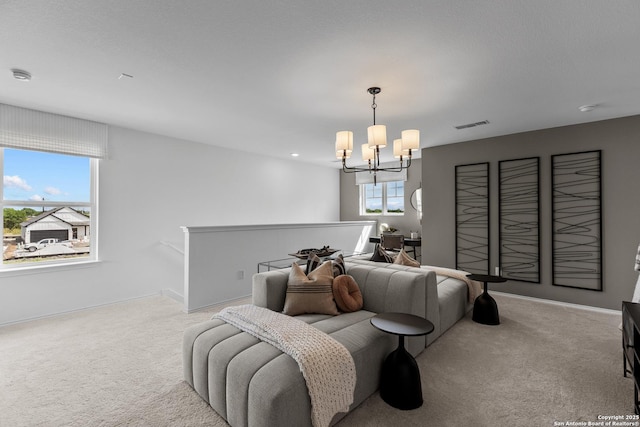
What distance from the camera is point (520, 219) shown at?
443 centimetres

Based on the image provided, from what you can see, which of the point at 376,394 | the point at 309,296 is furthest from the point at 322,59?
the point at 376,394

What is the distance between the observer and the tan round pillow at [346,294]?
2502mm

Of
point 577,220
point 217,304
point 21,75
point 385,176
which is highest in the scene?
point 21,75

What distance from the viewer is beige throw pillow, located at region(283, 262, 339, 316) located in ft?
7.93

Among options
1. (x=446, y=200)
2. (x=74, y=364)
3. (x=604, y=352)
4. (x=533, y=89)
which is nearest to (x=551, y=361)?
(x=604, y=352)

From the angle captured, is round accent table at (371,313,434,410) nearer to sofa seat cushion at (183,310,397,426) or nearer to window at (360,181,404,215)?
sofa seat cushion at (183,310,397,426)

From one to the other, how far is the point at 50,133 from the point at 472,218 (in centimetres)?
604

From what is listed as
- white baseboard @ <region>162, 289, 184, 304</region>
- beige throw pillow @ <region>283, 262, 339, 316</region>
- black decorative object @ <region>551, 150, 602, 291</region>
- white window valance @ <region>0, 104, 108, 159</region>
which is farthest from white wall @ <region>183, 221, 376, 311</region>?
black decorative object @ <region>551, 150, 602, 291</region>

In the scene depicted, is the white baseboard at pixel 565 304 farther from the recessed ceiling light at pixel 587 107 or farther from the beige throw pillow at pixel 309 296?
the beige throw pillow at pixel 309 296

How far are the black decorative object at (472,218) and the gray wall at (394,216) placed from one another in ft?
5.01

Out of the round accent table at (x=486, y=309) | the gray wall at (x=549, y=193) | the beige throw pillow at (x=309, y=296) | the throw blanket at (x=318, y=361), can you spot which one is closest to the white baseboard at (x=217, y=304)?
the beige throw pillow at (x=309, y=296)

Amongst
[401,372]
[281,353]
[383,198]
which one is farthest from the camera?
[383,198]

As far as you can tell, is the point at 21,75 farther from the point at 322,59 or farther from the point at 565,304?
the point at 565,304

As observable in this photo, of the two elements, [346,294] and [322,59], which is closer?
[322,59]
